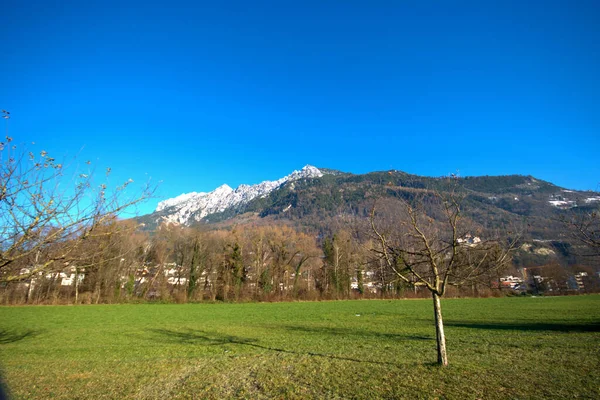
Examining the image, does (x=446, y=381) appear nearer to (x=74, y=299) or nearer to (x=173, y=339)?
(x=173, y=339)

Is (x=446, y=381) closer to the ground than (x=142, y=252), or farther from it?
closer to the ground

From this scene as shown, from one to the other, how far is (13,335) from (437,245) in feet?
85.3

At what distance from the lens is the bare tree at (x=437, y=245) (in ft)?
25.7

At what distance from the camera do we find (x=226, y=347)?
1347 centimetres

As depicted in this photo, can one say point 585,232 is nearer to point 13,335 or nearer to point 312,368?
point 312,368

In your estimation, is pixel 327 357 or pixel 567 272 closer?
pixel 327 357

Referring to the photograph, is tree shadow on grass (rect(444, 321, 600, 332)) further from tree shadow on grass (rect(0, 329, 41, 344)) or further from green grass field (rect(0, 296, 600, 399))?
tree shadow on grass (rect(0, 329, 41, 344))

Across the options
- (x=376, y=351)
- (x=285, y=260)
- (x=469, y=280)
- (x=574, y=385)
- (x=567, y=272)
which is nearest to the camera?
(x=574, y=385)

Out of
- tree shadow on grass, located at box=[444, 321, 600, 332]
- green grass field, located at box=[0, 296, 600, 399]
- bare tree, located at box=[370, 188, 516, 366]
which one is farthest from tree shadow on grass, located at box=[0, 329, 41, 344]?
tree shadow on grass, located at box=[444, 321, 600, 332]

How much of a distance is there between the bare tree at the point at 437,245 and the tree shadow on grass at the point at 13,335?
21.7 m

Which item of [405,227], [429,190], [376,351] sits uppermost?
[429,190]

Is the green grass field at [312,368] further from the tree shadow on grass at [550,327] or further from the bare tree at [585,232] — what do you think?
the bare tree at [585,232]

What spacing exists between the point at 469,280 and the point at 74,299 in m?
55.7

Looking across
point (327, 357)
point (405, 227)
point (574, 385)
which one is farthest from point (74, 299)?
point (574, 385)
